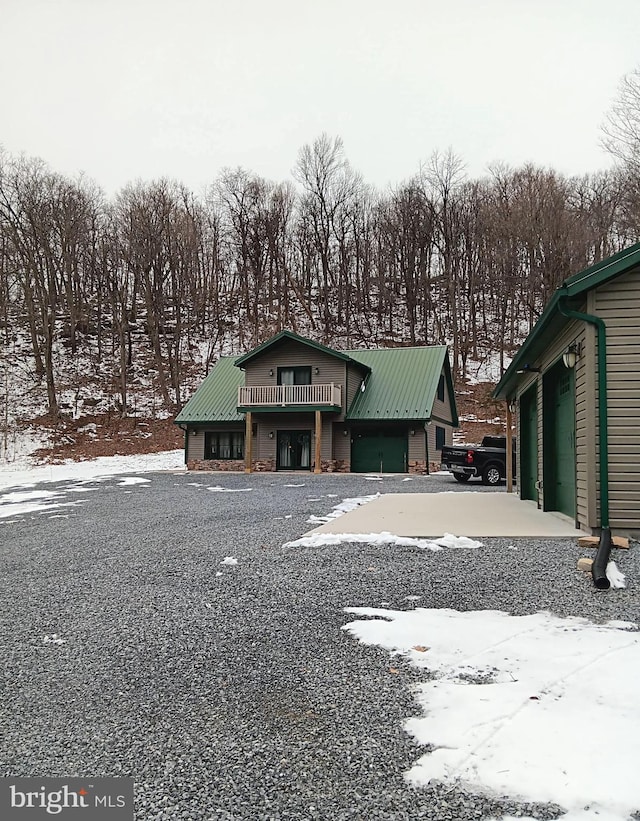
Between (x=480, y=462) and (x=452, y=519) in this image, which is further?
(x=480, y=462)

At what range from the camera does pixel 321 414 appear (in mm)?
24359

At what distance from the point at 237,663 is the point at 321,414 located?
20.5 m

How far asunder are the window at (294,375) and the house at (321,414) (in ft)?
0.13

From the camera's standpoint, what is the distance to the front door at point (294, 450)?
2492cm

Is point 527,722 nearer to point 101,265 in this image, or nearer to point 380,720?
point 380,720

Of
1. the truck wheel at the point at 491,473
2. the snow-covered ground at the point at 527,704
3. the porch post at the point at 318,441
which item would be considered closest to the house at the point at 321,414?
the porch post at the point at 318,441

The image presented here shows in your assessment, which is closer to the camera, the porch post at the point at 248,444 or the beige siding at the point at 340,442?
the porch post at the point at 248,444

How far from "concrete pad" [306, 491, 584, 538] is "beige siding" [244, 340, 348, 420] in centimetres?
1177

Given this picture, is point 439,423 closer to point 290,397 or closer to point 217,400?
point 290,397

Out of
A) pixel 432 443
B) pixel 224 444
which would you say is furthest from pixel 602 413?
pixel 224 444

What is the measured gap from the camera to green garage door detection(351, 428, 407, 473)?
78.5 ft

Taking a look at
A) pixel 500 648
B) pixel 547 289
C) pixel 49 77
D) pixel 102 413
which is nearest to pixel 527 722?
pixel 500 648

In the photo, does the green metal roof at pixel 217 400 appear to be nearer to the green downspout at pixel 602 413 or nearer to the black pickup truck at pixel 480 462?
the black pickup truck at pixel 480 462


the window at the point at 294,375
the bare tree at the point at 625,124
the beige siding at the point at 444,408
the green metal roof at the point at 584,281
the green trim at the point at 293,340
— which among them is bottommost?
the beige siding at the point at 444,408
